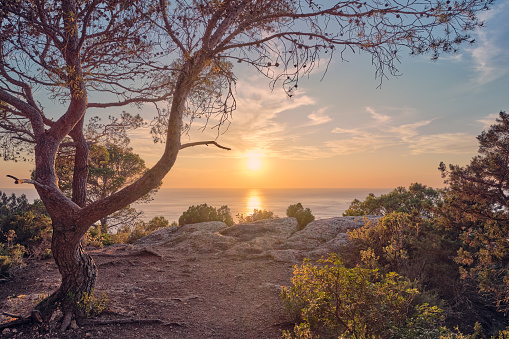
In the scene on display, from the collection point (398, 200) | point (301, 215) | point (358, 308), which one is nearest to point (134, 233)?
point (301, 215)

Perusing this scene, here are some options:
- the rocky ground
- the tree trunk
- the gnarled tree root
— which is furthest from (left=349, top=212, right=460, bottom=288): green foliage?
the gnarled tree root

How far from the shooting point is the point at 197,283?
710 cm

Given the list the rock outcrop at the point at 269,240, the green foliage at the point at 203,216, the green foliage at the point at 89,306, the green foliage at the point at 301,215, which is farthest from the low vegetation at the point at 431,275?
the green foliage at the point at 203,216

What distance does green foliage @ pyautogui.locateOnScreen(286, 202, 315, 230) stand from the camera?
14016 mm

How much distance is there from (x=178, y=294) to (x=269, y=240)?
506 centimetres

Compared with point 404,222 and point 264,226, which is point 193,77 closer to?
point 404,222

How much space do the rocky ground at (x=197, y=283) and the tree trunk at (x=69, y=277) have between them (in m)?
0.33

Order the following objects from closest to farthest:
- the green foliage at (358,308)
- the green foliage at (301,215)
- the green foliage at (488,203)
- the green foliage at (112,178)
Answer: the green foliage at (358,308)
the green foliage at (488,203)
the green foliage at (301,215)
the green foliage at (112,178)

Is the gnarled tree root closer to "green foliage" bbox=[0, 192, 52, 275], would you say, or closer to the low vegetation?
the low vegetation

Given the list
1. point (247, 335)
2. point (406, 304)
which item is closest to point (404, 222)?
point (406, 304)

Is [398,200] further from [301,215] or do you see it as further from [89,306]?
[89,306]

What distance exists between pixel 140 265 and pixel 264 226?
18.5ft

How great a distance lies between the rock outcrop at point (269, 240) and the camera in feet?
31.0

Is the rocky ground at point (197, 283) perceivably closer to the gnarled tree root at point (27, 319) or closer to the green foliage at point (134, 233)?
the gnarled tree root at point (27, 319)
